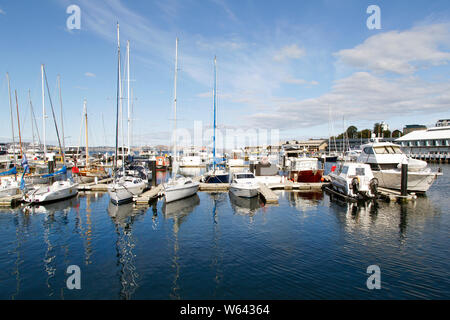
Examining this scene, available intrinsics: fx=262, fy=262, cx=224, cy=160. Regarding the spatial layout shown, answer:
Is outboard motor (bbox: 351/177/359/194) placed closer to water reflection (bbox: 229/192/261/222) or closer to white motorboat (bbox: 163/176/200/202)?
water reflection (bbox: 229/192/261/222)

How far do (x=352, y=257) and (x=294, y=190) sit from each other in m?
21.4

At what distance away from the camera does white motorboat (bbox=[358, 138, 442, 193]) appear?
3000 cm

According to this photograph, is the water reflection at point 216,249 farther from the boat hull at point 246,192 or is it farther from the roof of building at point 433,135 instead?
the roof of building at point 433,135

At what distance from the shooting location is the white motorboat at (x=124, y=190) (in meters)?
25.9

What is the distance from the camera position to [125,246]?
51.5ft

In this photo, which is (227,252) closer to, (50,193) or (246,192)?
(246,192)

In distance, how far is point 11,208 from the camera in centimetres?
2503

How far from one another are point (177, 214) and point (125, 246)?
7.95 metres

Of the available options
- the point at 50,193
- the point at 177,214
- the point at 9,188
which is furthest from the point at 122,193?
the point at 9,188

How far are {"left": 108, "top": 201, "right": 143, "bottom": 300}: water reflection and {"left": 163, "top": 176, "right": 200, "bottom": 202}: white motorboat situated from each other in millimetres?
3701

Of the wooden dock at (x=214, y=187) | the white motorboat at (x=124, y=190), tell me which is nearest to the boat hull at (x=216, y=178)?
the wooden dock at (x=214, y=187)
